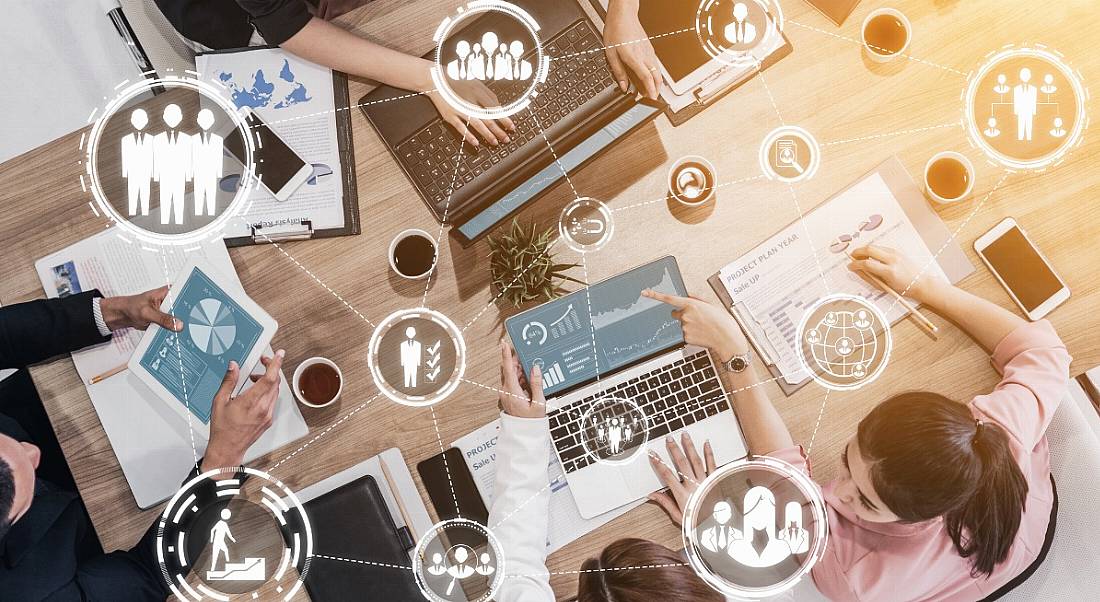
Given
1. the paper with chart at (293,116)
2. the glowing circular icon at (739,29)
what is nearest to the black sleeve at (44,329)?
the paper with chart at (293,116)

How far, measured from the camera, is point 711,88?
146cm

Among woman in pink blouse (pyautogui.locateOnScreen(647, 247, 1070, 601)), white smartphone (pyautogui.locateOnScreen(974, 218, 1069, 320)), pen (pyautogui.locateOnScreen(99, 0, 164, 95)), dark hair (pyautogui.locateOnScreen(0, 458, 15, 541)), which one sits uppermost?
pen (pyautogui.locateOnScreen(99, 0, 164, 95))

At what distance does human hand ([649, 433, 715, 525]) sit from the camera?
1.42 meters

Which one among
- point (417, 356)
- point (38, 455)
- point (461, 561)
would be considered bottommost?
point (461, 561)

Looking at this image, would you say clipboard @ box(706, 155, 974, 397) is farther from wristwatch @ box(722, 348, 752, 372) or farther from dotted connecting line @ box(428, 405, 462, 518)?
dotted connecting line @ box(428, 405, 462, 518)

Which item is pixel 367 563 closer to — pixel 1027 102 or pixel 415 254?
pixel 415 254

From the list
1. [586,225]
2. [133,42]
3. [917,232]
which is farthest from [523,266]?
[133,42]

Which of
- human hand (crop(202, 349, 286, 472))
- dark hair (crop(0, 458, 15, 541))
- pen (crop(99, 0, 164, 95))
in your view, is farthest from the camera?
pen (crop(99, 0, 164, 95))

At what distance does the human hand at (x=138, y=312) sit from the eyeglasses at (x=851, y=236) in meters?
1.38

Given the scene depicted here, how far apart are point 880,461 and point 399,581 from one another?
97 cm

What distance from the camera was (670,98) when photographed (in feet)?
4.81

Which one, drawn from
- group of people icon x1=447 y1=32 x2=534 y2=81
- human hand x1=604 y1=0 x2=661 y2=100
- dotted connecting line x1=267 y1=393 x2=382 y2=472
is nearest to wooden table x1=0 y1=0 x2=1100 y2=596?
dotted connecting line x1=267 y1=393 x2=382 y2=472

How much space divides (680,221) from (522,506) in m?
0.68

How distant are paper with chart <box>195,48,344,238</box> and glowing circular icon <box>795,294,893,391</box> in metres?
1.03
